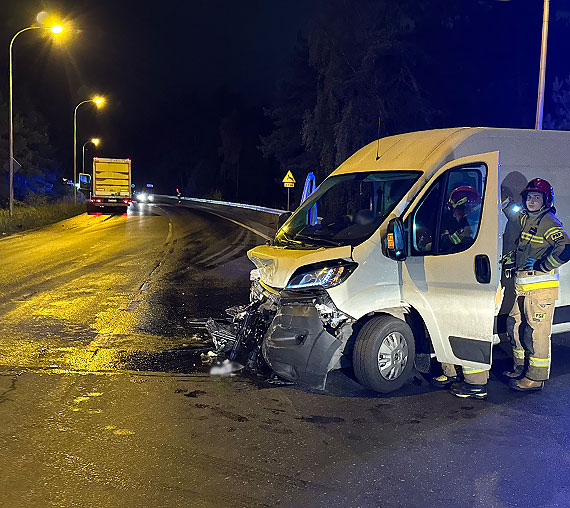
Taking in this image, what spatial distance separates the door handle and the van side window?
0.85ft

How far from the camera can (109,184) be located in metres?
40.3

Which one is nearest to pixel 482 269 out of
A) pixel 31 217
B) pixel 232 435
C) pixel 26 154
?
pixel 232 435

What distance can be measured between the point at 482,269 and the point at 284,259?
1.70m

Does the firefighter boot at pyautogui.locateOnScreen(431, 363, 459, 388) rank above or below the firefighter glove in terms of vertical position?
below

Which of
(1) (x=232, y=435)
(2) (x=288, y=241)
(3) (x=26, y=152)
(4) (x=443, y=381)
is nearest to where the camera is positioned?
(1) (x=232, y=435)

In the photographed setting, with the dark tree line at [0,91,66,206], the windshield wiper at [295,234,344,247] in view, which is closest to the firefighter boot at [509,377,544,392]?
the windshield wiper at [295,234,344,247]

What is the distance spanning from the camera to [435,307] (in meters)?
5.80

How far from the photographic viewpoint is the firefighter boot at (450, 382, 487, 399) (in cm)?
579

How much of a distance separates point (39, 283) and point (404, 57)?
27.1 metres

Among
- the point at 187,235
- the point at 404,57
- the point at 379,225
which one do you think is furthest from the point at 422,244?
the point at 404,57

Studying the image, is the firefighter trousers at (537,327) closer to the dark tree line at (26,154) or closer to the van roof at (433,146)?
the van roof at (433,146)

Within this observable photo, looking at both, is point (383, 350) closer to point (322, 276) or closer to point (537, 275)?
point (322, 276)

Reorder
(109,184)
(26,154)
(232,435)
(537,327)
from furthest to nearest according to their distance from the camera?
1. (26,154)
2. (109,184)
3. (537,327)
4. (232,435)

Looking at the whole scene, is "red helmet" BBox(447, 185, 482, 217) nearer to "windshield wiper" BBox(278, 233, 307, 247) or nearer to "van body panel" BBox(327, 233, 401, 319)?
"van body panel" BBox(327, 233, 401, 319)
